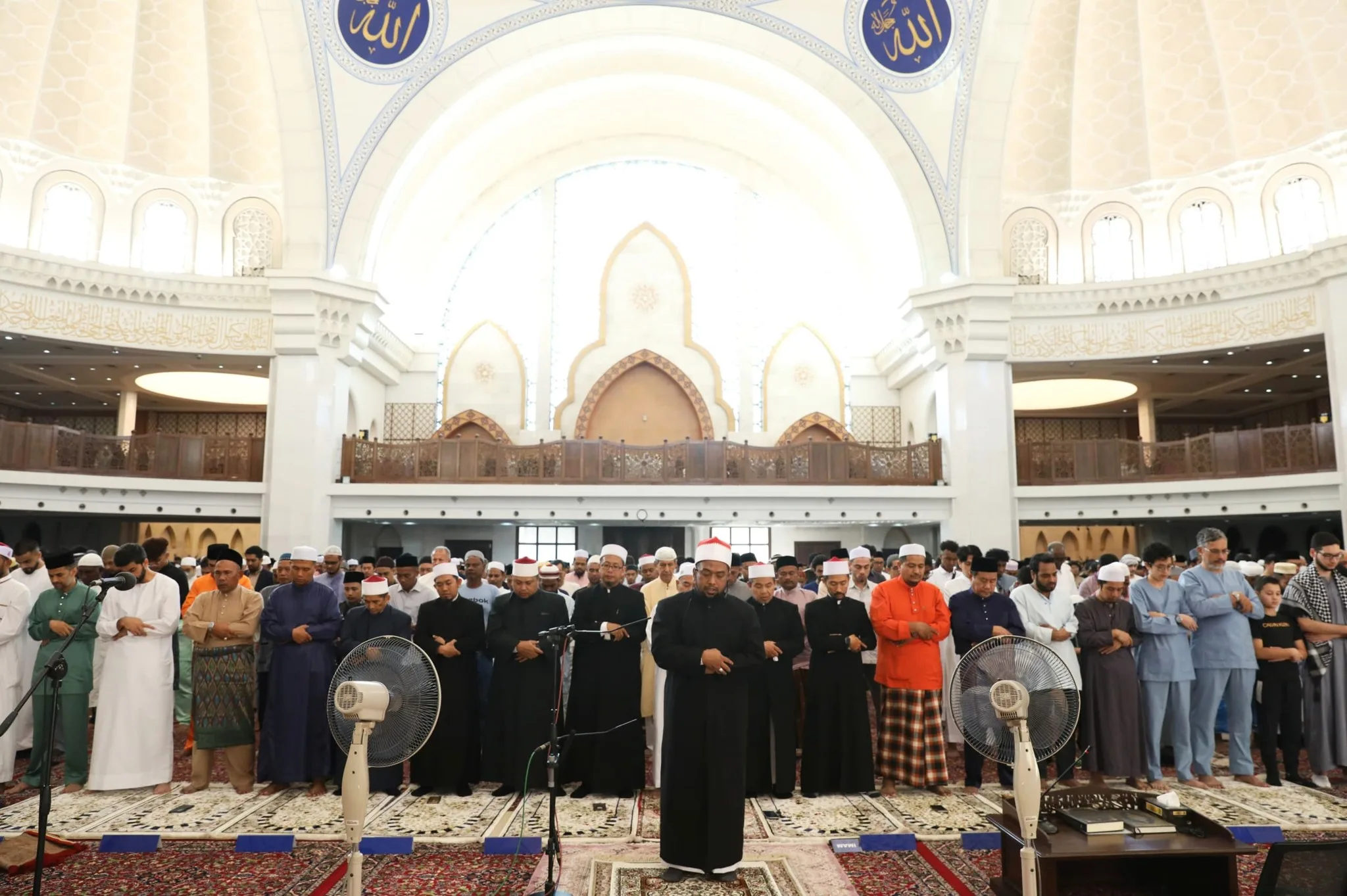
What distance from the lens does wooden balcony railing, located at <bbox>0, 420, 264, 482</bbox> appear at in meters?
11.3

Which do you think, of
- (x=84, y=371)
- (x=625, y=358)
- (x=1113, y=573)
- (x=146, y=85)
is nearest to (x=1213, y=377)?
(x=625, y=358)

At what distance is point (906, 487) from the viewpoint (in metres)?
12.2

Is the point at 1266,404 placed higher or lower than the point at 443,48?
lower

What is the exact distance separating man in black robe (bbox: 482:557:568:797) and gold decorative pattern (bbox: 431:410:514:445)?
1038cm

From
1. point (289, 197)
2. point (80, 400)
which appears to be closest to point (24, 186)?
point (289, 197)

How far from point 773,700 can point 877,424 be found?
434 inches

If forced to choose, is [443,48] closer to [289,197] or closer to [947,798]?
[289,197]

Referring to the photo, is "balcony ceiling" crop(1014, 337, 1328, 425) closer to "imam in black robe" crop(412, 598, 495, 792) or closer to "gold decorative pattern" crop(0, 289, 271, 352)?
"imam in black robe" crop(412, 598, 495, 792)

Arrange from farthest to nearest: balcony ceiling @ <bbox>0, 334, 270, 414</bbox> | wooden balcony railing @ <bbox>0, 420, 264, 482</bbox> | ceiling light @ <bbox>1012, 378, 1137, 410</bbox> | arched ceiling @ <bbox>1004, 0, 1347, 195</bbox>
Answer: ceiling light @ <bbox>1012, 378, 1137, 410</bbox> → balcony ceiling @ <bbox>0, 334, 270, 414</bbox> → arched ceiling @ <bbox>1004, 0, 1347, 195</bbox> → wooden balcony railing @ <bbox>0, 420, 264, 482</bbox>

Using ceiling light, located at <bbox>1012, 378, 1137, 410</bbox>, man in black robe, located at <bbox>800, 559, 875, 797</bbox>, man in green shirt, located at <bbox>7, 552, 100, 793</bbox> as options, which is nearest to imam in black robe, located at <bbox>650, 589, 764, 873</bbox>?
man in black robe, located at <bbox>800, 559, 875, 797</bbox>

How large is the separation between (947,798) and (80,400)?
17360 mm

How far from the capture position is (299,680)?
201 inches

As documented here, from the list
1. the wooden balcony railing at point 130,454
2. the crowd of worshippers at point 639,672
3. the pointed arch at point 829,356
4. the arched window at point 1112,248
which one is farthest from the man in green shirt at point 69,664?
the arched window at point 1112,248

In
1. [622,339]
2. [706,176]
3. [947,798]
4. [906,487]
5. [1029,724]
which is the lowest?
[947,798]
